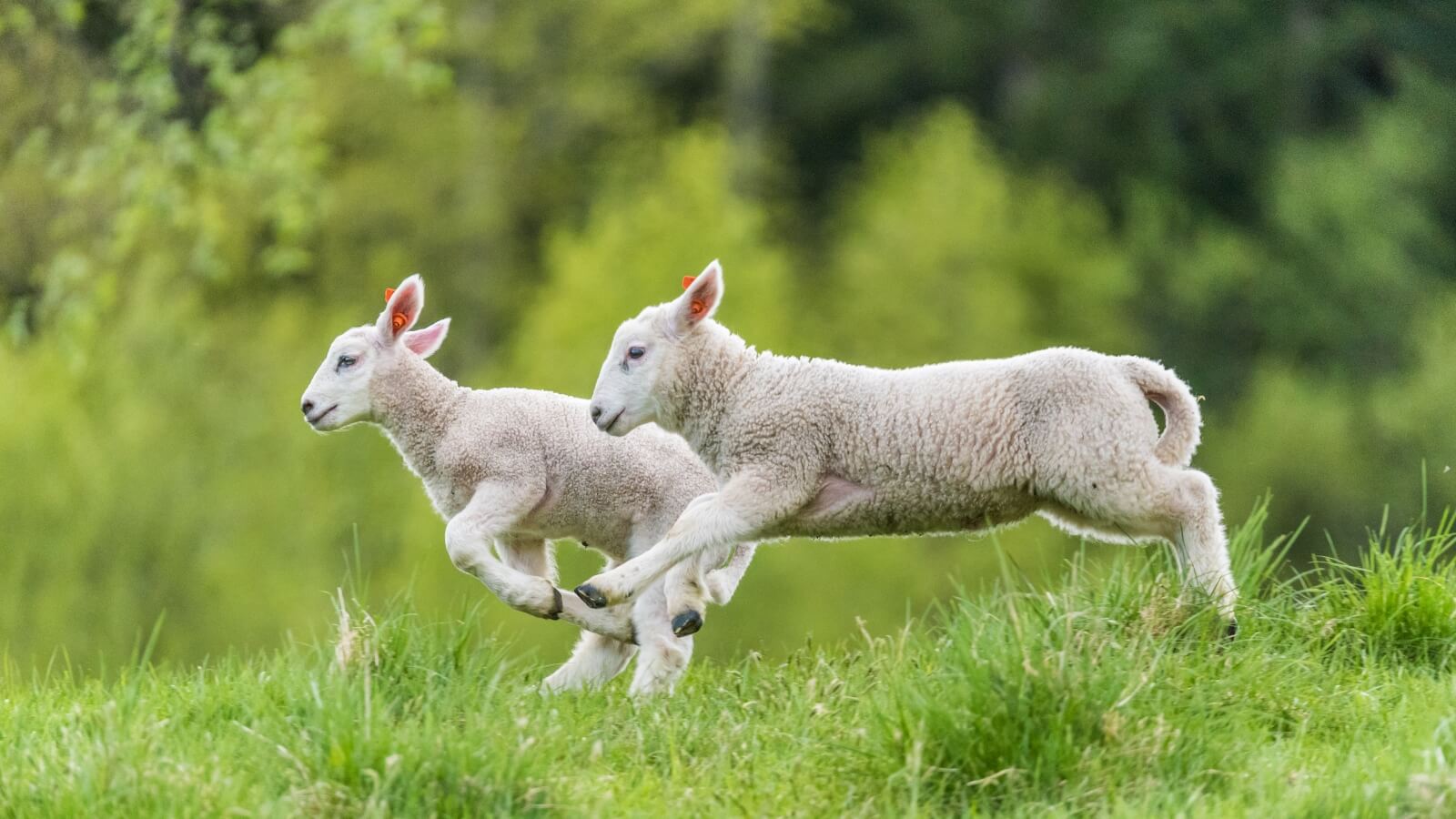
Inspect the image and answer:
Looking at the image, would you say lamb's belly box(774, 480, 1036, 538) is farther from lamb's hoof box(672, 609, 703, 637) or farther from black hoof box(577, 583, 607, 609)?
black hoof box(577, 583, 607, 609)

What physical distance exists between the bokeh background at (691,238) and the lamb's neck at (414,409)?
5.62 meters

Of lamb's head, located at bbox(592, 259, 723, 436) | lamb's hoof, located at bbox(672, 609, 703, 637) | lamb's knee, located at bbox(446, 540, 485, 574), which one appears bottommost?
lamb's hoof, located at bbox(672, 609, 703, 637)

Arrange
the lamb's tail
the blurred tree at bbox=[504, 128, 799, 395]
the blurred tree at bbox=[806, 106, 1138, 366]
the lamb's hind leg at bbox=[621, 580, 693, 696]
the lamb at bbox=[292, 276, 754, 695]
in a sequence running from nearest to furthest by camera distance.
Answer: the lamb's tail → the lamb's hind leg at bbox=[621, 580, 693, 696] → the lamb at bbox=[292, 276, 754, 695] → the blurred tree at bbox=[504, 128, 799, 395] → the blurred tree at bbox=[806, 106, 1138, 366]

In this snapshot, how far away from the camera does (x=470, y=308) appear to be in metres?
30.8

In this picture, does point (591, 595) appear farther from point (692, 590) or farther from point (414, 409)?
point (414, 409)

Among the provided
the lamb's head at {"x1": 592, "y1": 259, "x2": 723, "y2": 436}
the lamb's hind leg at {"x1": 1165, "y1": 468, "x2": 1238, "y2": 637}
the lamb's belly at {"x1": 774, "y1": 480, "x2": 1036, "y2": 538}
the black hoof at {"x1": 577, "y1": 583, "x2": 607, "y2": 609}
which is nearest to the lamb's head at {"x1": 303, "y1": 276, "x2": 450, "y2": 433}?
the lamb's head at {"x1": 592, "y1": 259, "x2": 723, "y2": 436}

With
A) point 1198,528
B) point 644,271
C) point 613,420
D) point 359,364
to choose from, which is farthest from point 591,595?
point 644,271

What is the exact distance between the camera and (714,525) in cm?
612

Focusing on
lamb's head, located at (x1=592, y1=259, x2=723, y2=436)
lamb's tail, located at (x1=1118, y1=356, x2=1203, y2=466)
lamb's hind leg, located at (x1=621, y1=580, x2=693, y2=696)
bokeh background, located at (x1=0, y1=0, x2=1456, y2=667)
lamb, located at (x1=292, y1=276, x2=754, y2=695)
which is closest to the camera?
lamb's tail, located at (x1=1118, y1=356, x2=1203, y2=466)

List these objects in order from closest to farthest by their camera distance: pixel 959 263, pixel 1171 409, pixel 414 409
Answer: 1. pixel 1171 409
2. pixel 414 409
3. pixel 959 263

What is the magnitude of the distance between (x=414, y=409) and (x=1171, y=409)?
2773 millimetres

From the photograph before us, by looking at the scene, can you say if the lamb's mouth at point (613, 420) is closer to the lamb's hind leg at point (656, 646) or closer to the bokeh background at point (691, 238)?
the lamb's hind leg at point (656, 646)

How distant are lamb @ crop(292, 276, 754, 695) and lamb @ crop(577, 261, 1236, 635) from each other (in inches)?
19.2

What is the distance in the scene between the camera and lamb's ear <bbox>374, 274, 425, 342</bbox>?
7.27 meters
